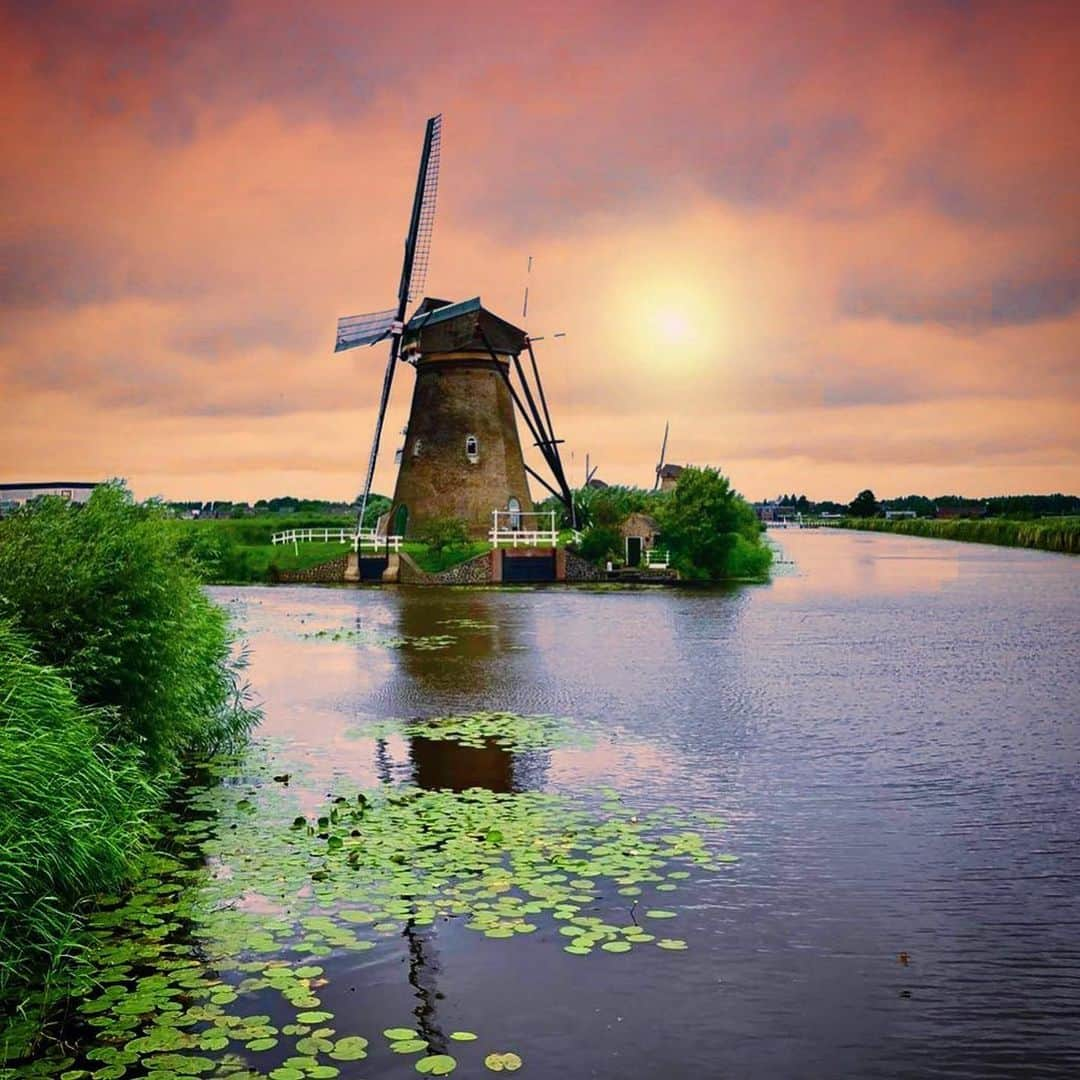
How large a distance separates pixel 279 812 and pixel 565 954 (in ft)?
13.6

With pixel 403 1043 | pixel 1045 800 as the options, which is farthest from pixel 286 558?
pixel 403 1043

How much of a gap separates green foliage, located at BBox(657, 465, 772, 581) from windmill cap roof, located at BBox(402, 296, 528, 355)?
10.4 meters

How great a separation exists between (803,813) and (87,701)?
21.0ft

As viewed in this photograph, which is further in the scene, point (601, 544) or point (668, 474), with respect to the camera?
point (668, 474)

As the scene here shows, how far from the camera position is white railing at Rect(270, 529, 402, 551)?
156ft

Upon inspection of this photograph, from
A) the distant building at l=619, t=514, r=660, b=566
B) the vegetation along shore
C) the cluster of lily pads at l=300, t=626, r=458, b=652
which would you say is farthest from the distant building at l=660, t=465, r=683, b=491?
the cluster of lily pads at l=300, t=626, r=458, b=652

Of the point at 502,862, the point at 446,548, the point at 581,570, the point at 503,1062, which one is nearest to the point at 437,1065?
the point at 503,1062

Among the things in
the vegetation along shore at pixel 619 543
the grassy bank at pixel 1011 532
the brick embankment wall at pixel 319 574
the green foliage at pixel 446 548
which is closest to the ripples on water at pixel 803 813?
the green foliage at pixel 446 548

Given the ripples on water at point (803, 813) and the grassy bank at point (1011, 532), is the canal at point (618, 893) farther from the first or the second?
the grassy bank at point (1011, 532)

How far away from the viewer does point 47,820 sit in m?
6.71

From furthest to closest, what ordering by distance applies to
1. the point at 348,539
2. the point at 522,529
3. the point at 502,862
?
the point at 522,529 < the point at 348,539 < the point at 502,862

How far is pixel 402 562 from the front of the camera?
46.7m

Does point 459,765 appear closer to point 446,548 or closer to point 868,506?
point 446,548

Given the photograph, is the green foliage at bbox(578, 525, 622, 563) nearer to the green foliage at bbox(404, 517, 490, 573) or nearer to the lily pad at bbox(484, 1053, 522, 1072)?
the green foliage at bbox(404, 517, 490, 573)
